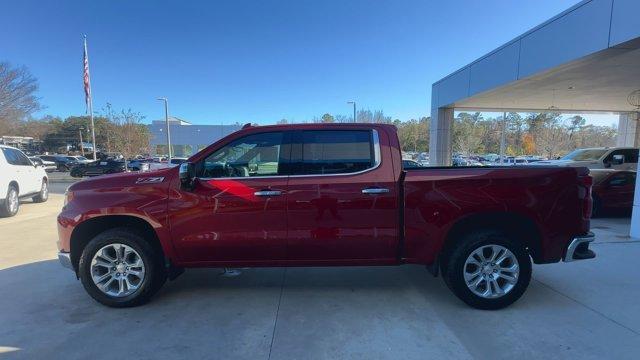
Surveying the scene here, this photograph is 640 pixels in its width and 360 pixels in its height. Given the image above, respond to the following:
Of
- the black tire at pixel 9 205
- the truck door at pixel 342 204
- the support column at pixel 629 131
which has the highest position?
the support column at pixel 629 131

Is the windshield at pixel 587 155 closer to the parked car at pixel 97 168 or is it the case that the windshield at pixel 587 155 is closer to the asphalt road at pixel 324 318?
the asphalt road at pixel 324 318

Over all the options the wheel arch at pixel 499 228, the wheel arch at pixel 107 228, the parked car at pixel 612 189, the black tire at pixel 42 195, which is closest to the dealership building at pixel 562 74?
the parked car at pixel 612 189

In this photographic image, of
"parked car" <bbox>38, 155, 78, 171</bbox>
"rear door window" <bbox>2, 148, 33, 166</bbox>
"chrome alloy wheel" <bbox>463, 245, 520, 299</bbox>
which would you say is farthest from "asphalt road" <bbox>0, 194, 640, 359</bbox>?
"parked car" <bbox>38, 155, 78, 171</bbox>

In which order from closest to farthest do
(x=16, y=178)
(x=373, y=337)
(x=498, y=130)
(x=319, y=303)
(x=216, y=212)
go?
(x=373, y=337), (x=216, y=212), (x=319, y=303), (x=16, y=178), (x=498, y=130)

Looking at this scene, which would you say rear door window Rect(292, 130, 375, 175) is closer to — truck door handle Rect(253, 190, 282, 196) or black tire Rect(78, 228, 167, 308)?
truck door handle Rect(253, 190, 282, 196)

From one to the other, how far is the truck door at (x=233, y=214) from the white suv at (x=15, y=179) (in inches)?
323

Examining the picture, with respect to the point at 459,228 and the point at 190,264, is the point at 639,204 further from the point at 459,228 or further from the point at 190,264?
the point at 190,264

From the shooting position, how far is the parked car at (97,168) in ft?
91.5

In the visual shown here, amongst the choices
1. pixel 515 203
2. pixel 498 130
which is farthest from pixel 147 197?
pixel 498 130

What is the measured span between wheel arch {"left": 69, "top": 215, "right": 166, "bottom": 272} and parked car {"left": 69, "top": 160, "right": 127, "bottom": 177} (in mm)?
26545

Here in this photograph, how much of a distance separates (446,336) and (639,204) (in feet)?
19.4

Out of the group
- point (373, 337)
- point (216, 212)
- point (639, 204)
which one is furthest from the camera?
point (639, 204)

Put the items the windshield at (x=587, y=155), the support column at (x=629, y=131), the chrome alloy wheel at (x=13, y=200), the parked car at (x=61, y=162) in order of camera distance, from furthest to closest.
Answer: the parked car at (x=61, y=162)
the support column at (x=629, y=131)
the windshield at (x=587, y=155)
the chrome alloy wheel at (x=13, y=200)

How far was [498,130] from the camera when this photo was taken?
192 feet
